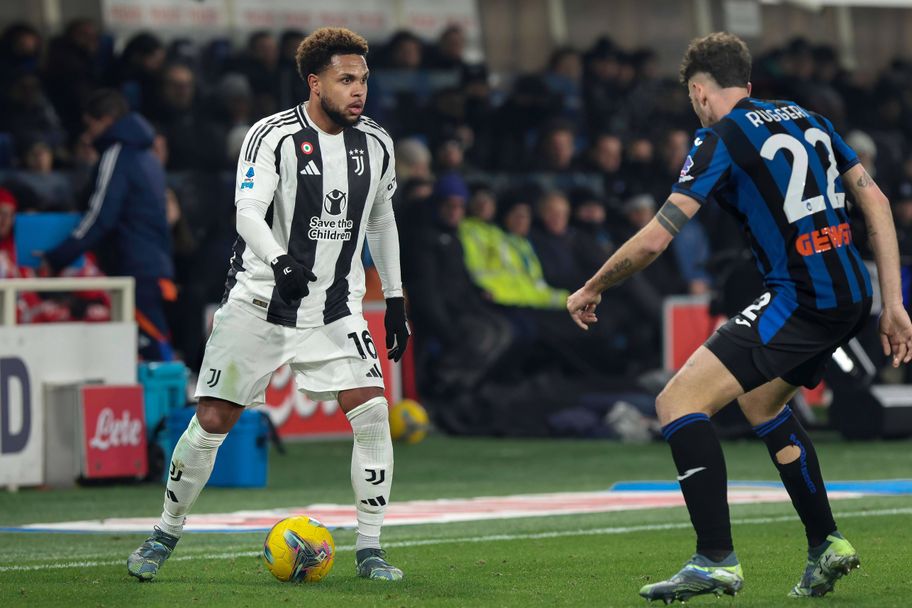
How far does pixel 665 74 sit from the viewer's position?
22016 mm

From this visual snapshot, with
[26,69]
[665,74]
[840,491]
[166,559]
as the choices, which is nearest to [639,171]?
[665,74]

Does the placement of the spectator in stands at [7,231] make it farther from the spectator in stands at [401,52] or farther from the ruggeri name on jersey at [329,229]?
the spectator in stands at [401,52]

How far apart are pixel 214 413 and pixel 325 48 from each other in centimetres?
146

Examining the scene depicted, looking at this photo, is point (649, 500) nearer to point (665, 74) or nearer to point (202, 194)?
point (202, 194)

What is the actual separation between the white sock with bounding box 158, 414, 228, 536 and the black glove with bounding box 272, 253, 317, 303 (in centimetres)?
74

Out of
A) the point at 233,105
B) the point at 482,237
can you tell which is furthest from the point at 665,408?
the point at 233,105

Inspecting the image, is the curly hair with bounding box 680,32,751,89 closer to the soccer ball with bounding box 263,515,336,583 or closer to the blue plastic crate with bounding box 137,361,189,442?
the soccer ball with bounding box 263,515,336,583

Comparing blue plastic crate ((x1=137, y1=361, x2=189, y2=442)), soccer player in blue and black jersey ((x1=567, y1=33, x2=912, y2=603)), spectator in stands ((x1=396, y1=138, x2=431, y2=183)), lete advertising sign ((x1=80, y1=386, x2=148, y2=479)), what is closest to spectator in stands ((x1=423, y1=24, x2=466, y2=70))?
spectator in stands ((x1=396, y1=138, x2=431, y2=183))

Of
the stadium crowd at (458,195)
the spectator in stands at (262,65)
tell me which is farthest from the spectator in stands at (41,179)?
the spectator in stands at (262,65)

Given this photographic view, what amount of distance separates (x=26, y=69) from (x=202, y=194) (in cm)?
184

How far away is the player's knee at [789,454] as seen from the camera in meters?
6.10

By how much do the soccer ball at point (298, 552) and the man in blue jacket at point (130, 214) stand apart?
18.6ft

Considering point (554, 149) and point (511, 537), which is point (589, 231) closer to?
point (554, 149)

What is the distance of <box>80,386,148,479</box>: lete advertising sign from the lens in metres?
11.1
